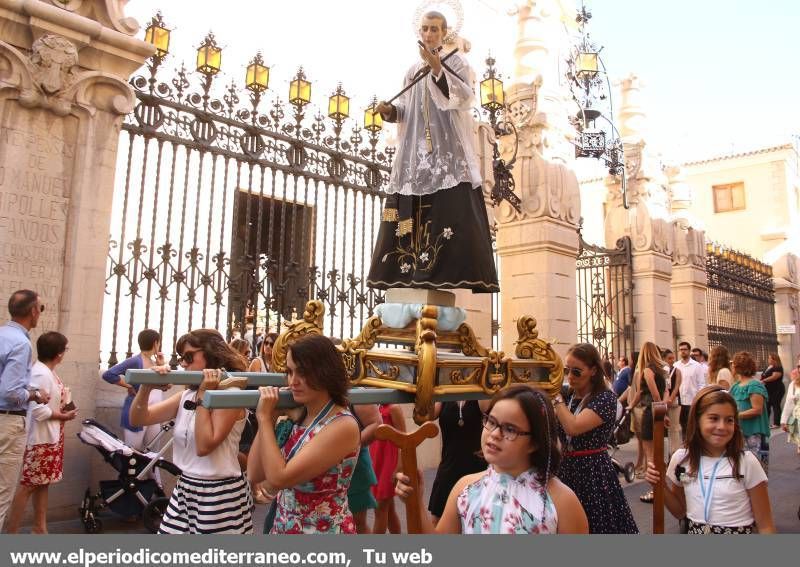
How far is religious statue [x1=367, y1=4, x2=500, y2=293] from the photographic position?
385 cm

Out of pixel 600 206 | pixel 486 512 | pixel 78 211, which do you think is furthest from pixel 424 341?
pixel 600 206

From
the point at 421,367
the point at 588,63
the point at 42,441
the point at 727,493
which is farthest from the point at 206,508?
the point at 588,63

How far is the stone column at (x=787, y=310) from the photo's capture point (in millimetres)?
20438

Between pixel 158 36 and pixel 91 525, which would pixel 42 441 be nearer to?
pixel 91 525

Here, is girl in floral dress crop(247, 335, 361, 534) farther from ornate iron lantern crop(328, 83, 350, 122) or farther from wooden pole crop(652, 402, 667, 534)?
ornate iron lantern crop(328, 83, 350, 122)

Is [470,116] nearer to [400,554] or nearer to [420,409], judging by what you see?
[420,409]

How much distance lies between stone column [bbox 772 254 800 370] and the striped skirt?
72.2 ft

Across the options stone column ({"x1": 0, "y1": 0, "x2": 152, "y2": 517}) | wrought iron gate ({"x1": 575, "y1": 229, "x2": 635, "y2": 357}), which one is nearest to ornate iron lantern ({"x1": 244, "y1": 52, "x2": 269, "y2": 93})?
stone column ({"x1": 0, "y1": 0, "x2": 152, "y2": 517})

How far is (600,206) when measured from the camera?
989 inches

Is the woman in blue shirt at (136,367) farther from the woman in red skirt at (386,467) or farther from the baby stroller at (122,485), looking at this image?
the woman in red skirt at (386,467)

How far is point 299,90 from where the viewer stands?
7793 millimetres

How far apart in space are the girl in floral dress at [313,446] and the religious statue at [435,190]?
1.50 meters

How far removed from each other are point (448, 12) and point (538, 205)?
648cm

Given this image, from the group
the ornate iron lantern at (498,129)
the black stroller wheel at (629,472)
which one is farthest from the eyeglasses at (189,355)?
the ornate iron lantern at (498,129)
